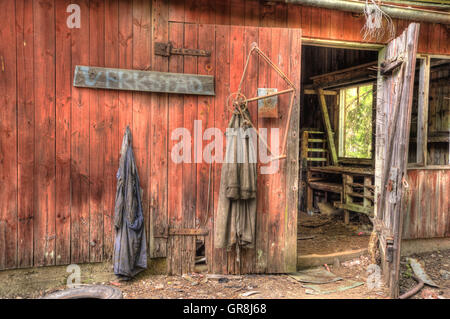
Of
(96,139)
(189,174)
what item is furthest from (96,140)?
(189,174)

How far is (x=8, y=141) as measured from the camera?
10.8 feet

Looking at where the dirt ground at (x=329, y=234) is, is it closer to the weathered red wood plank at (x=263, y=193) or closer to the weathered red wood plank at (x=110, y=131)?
the weathered red wood plank at (x=263, y=193)

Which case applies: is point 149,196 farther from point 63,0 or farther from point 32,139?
point 63,0

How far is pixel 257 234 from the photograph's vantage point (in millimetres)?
3848

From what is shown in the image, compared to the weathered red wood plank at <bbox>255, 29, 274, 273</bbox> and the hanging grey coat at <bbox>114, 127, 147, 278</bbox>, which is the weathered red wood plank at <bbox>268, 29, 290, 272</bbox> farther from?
the hanging grey coat at <bbox>114, 127, 147, 278</bbox>

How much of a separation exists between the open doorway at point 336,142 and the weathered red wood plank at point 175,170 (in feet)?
9.24

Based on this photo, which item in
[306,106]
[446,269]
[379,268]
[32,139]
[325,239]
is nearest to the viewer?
[32,139]

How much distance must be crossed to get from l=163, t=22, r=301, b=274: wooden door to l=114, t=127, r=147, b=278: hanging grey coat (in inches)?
11.0

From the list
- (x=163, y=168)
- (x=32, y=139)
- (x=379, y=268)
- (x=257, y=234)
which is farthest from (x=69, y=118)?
(x=379, y=268)

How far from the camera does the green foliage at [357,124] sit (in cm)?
689

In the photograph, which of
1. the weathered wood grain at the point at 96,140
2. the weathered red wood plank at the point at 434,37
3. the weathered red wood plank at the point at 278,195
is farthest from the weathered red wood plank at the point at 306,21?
the weathered wood grain at the point at 96,140

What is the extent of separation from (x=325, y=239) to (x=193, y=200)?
285cm

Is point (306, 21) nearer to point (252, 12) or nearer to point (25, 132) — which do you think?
point (252, 12)

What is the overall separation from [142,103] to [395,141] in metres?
3.03
